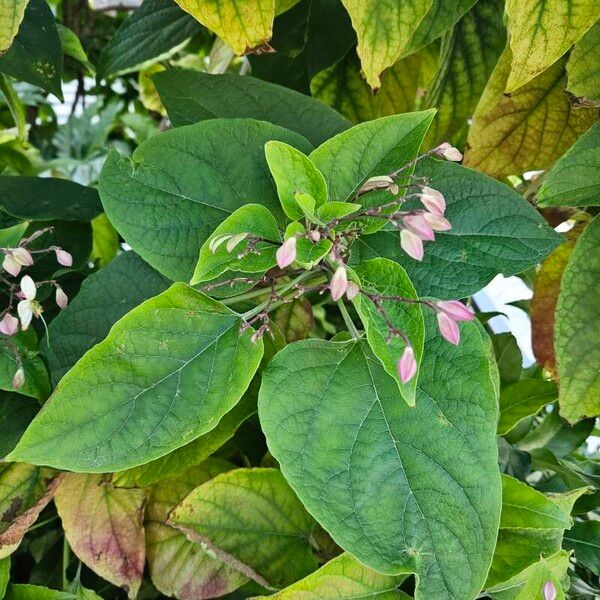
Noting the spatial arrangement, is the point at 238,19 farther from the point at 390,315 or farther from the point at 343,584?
the point at 343,584

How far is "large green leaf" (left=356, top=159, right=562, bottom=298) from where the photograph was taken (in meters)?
0.36

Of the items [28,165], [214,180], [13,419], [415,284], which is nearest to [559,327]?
[415,284]

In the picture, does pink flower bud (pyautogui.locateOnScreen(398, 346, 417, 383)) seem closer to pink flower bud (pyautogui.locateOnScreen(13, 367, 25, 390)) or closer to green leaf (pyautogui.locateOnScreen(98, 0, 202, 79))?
pink flower bud (pyautogui.locateOnScreen(13, 367, 25, 390))

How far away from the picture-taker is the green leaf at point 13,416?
0.41 meters

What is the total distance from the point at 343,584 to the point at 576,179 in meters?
0.25

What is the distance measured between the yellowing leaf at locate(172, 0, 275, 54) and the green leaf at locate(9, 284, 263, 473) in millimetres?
122

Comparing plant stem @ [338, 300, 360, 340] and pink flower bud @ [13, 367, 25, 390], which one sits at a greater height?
plant stem @ [338, 300, 360, 340]

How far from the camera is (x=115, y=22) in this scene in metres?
0.99

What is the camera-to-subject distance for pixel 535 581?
35 centimetres

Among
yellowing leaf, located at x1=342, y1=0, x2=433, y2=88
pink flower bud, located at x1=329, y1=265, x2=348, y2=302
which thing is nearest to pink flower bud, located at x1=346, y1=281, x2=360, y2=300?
pink flower bud, located at x1=329, y1=265, x2=348, y2=302

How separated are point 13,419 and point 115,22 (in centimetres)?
73

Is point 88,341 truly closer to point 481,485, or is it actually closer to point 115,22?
point 481,485

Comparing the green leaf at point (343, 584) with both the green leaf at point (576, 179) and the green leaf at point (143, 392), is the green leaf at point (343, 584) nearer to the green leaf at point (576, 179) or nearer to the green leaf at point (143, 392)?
the green leaf at point (143, 392)

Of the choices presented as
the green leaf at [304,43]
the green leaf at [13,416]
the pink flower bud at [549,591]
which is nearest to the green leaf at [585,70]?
the green leaf at [304,43]
